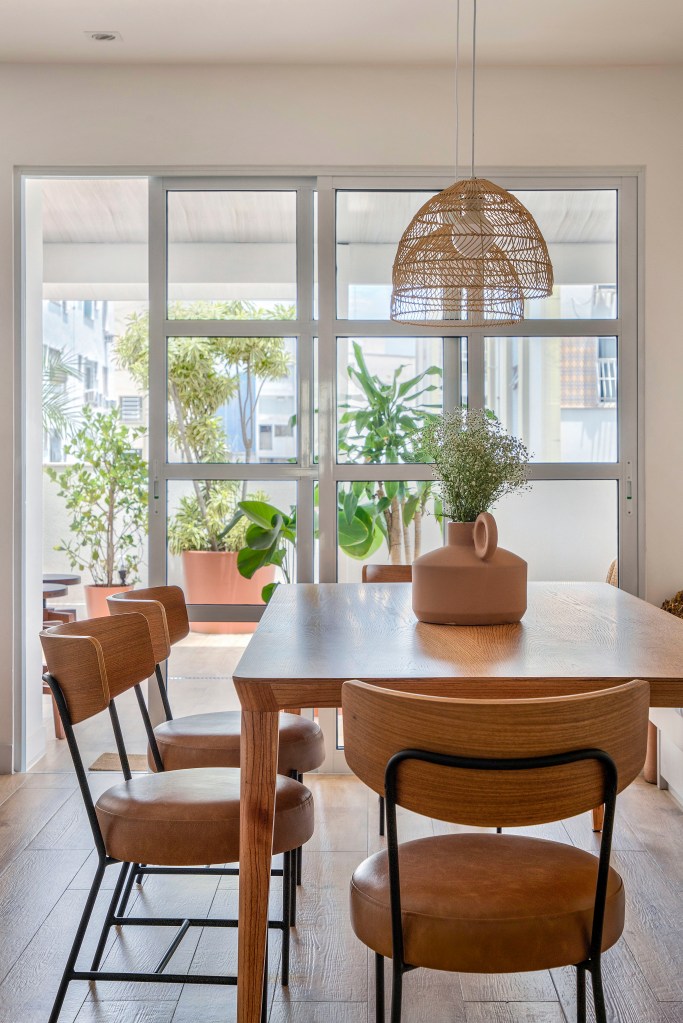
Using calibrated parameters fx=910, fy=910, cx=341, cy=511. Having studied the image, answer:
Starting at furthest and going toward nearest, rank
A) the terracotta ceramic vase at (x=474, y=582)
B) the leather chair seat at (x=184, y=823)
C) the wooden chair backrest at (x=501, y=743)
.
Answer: the terracotta ceramic vase at (x=474, y=582)
the leather chair seat at (x=184, y=823)
the wooden chair backrest at (x=501, y=743)

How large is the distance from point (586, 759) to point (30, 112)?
11.9ft

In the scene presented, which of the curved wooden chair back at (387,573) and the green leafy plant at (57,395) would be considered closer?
the curved wooden chair back at (387,573)

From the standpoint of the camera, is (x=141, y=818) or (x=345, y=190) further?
(x=345, y=190)

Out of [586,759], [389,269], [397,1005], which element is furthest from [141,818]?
[389,269]

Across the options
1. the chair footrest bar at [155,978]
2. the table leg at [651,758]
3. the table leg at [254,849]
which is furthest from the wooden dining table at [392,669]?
the table leg at [651,758]

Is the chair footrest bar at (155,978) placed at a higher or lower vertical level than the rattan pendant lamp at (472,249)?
lower

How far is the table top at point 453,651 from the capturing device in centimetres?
168

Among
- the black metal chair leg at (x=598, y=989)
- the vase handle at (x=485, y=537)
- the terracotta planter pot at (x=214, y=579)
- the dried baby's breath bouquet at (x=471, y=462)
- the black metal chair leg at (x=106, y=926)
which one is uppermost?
the dried baby's breath bouquet at (x=471, y=462)

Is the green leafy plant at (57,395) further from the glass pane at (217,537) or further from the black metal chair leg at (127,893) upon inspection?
the black metal chair leg at (127,893)

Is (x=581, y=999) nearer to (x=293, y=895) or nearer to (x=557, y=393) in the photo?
(x=293, y=895)

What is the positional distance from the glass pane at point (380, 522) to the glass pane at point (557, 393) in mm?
503

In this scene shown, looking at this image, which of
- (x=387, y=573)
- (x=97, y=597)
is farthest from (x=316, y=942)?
(x=97, y=597)

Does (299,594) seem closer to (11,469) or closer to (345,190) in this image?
(11,469)

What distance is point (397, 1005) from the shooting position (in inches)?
55.4
